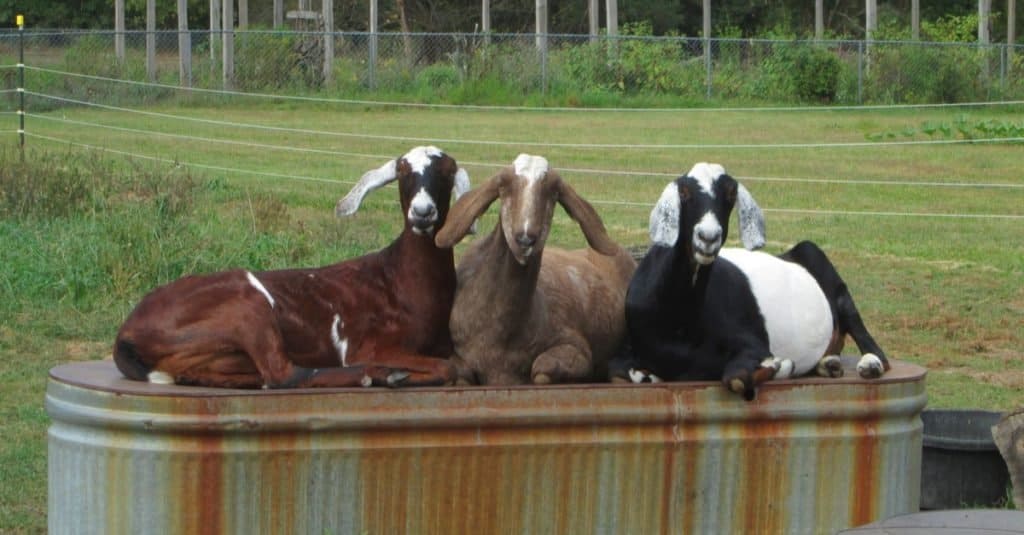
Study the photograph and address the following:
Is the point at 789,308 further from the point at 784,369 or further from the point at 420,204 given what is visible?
the point at 420,204

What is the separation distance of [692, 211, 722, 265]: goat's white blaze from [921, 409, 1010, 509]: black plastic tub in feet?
5.94

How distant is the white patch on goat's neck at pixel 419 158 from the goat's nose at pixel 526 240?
1.64 ft

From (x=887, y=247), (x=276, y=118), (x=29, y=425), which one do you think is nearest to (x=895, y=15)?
(x=276, y=118)

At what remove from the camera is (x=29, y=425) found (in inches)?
300

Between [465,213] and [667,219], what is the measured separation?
0.66 metres

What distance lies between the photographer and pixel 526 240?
516 centimetres

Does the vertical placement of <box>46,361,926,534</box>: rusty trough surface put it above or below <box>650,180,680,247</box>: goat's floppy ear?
below

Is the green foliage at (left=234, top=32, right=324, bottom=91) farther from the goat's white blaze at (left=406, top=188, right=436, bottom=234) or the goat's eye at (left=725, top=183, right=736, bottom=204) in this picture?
the goat's eye at (left=725, top=183, right=736, bottom=204)

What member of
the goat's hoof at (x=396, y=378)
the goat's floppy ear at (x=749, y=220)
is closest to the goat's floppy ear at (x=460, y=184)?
the goat's hoof at (x=396, y=378)

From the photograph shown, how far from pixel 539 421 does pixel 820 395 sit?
0.95 m

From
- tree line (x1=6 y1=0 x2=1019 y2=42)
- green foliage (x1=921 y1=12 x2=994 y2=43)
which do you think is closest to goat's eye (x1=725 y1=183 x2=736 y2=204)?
green foliage (x1=921 y1=12 x2=994 y2=43)

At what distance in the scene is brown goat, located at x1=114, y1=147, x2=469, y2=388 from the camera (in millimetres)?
5145

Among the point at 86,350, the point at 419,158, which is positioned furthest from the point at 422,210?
the point at 86,350

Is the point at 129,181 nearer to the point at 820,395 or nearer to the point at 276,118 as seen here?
the point at 820,395
